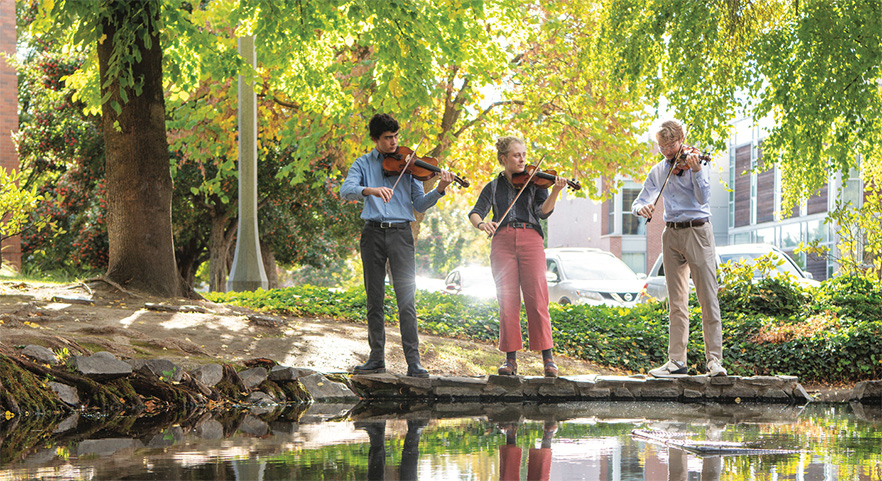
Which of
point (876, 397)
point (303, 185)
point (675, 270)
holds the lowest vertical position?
point (876, 397)

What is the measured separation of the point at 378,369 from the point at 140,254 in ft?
16.8

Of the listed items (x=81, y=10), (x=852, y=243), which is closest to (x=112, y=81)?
(x=81, y=10)

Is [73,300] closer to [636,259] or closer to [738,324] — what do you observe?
[738,324]

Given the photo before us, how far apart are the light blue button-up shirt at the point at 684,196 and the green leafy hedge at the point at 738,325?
301 cm

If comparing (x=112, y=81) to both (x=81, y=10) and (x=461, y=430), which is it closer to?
(x=81, y=10)

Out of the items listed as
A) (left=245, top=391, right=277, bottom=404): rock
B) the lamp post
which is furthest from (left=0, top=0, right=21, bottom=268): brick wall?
(left=245, top=391, right=277, bottom=404): rock

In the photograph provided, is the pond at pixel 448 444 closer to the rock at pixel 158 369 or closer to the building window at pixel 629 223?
the rock at pixel 158 369

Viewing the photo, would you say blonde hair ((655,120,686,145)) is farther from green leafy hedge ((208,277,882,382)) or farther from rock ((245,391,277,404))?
rock ((245,391,277,404))

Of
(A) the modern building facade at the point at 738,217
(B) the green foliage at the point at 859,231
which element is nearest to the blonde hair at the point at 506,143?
(B) the green foliage at the point at 859,231

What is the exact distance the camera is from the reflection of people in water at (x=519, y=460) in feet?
12.9

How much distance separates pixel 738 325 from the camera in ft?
34.1

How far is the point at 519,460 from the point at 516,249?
9.56 ft

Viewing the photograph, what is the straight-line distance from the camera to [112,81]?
10.8m

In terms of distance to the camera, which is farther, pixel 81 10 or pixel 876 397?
pixel 81 10
